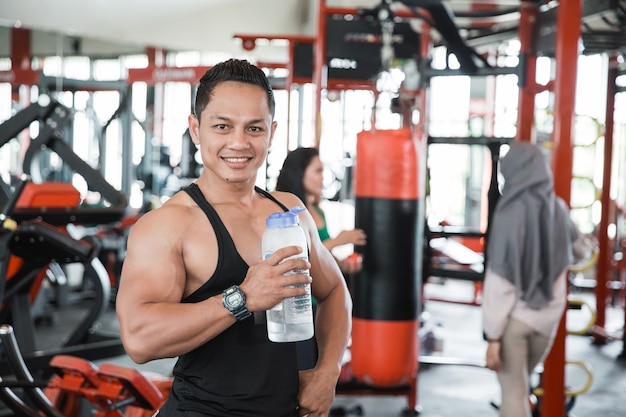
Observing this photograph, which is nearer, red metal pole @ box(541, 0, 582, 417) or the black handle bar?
the black handle bar

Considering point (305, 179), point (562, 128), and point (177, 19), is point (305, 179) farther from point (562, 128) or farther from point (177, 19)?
point (177, 19)

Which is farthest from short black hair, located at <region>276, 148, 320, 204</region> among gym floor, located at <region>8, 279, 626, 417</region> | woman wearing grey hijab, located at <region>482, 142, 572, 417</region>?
gym floor, located at <region>8, 279, 626, 417</region>

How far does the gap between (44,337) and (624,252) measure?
5.07 meters

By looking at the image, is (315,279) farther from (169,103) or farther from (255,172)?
(169,103)

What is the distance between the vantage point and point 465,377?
15.0 ft

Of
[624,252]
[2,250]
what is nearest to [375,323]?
[2,250]

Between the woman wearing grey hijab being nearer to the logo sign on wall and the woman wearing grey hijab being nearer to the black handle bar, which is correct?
the black handle bar

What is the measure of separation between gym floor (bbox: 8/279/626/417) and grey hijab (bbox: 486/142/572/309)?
3.82 ft

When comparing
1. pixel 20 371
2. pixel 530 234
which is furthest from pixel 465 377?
pixel 20 371

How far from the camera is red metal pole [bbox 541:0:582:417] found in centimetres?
284

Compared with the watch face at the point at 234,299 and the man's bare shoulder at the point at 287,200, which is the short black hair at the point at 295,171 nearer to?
the man's bare shoulder at the point at 287,200

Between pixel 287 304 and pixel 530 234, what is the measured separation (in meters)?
1.66

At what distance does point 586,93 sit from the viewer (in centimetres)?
748

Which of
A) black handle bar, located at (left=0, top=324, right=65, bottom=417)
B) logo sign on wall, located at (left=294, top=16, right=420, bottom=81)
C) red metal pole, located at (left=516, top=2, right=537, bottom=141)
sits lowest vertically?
black handle bar, located at (left=0, top=324, right=65, bottom=417)
